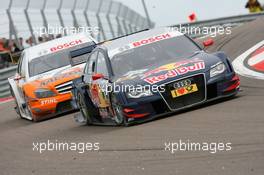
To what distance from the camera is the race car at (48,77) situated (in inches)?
618

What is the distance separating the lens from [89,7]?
29.7m

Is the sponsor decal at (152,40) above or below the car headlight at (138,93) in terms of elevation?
above

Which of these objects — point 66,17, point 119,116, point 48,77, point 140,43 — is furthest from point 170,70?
point 66,17

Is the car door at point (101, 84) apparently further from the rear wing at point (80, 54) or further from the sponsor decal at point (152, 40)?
the rear wing at point (80, 54)

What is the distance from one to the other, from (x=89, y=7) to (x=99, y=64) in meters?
17.2

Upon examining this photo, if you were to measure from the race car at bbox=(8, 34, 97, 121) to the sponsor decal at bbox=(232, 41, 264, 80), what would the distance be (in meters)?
2.86

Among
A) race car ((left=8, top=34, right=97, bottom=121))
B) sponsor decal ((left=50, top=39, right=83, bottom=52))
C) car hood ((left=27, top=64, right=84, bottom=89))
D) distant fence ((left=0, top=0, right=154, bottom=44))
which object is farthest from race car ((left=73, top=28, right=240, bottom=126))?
distant fence ((left=0, top=0, right=154, bottom=44))

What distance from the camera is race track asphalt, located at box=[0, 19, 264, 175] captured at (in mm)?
7172

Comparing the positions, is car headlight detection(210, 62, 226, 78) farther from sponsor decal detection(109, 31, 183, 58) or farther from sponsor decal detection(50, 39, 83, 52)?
sponsor decal detection(50, 39, 83, 52)

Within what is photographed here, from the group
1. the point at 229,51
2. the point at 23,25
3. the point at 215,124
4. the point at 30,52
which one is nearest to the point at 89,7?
the point at 23,25

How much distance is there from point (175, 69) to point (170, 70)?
7cm

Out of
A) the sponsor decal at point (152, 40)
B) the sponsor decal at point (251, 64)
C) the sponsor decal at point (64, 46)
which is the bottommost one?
the sponsor decal at point (251, 64)

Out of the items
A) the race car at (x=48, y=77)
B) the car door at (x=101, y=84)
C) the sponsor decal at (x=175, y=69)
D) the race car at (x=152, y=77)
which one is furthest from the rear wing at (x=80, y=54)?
the sponsor decal at (x=175, y=69)

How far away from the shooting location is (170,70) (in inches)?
444
